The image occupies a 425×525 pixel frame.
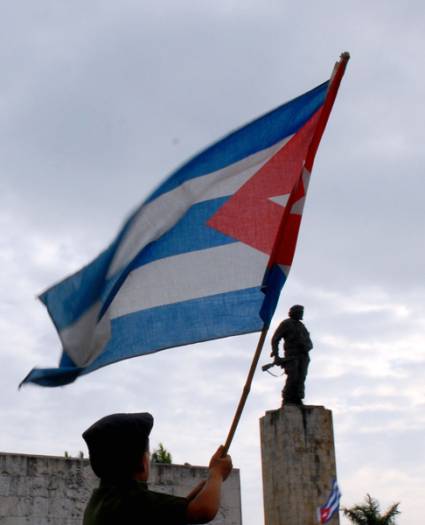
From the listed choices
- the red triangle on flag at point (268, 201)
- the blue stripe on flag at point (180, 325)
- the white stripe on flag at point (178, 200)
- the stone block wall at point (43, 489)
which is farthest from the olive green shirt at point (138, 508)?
the stone block wall at point (43, 489)

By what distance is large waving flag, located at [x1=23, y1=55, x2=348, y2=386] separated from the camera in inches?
211

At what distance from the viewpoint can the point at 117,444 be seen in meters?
3.15

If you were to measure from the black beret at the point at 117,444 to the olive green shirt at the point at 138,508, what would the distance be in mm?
79

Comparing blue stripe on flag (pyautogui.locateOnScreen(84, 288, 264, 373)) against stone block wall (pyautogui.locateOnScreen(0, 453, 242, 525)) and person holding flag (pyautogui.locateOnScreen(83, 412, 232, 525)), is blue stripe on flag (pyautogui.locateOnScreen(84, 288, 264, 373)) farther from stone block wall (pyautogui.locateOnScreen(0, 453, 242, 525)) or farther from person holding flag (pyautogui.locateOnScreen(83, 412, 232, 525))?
stone block wall (pyautogui.locateOnScreen(0, 453, 242, 525))

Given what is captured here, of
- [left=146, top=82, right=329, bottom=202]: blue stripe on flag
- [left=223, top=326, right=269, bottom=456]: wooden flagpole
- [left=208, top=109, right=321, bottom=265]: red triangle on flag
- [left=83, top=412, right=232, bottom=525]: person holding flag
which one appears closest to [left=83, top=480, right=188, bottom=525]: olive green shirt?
[left=83, top=412, right=232, bottom=525]: person holding flag

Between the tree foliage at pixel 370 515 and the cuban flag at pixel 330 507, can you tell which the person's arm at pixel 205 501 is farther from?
the tree foliage at pixel 370 515

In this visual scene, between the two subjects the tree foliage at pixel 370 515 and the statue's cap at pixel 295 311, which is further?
the tree foliage at pixel 370 515

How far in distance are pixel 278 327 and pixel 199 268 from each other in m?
8.74

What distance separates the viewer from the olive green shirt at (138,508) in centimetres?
300

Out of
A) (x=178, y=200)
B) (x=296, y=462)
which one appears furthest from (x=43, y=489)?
(x=178, y=200)

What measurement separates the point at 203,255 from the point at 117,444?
2690 millimetres

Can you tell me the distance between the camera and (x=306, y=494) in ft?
41.5

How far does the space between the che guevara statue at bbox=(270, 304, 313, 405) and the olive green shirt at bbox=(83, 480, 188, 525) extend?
410 inches

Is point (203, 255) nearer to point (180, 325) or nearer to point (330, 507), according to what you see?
point (180, 325)
